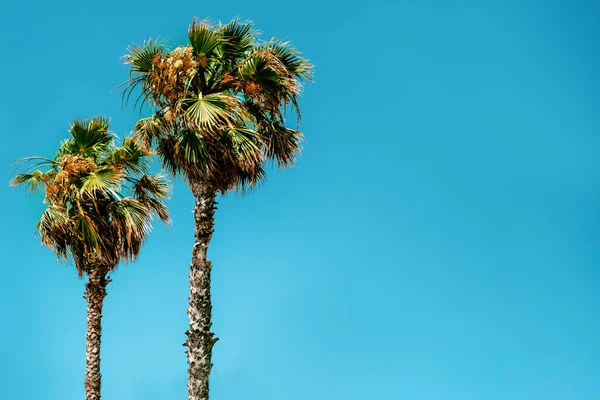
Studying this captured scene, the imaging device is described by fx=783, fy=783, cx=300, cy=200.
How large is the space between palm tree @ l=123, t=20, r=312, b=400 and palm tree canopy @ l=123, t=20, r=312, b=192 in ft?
0.07

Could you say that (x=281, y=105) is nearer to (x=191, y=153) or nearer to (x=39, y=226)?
(x=191, y=153)

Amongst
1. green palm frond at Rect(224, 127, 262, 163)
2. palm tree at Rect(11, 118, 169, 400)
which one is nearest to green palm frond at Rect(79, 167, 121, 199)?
palm tree at Rect(11, 118, 169, 400)

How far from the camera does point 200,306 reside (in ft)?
54.5

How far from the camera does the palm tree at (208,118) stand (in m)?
16.8

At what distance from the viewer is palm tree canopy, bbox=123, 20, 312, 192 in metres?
17.2

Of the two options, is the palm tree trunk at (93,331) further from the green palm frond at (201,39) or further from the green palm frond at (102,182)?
the green palm frond at (201,39)

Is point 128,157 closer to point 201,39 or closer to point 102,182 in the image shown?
point 102,182

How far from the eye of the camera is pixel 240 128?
17234mm

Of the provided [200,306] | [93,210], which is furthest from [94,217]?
[200,306]

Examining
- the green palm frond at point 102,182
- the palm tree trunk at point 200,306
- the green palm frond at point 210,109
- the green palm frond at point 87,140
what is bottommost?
the palm tree trunk at point 200,306

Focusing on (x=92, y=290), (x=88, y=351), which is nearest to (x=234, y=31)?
(x=92, y=290)

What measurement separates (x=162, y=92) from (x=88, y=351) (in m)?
7.40

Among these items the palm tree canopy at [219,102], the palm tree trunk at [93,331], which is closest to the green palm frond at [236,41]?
the palm tree canopy at [219,102]

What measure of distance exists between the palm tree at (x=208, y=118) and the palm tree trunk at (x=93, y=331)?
4.50m
